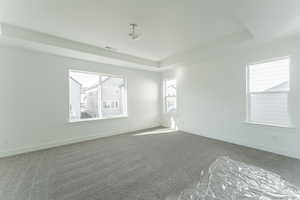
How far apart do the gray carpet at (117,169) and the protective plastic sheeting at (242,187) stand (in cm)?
89

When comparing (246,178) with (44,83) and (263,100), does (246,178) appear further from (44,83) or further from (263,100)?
(44,83)

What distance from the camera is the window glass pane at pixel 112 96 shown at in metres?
4.75

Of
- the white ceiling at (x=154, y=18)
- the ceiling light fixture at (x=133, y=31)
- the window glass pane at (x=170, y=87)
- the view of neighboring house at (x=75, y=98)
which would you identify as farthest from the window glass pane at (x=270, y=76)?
the view of neighboring house at (x=75, y=98)

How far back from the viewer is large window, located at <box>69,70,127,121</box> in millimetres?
4094

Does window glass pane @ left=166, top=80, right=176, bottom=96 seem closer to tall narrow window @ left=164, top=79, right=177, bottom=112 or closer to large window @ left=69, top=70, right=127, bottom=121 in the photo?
tall narrow window @ left=164, top=79, right=177, bottom=112

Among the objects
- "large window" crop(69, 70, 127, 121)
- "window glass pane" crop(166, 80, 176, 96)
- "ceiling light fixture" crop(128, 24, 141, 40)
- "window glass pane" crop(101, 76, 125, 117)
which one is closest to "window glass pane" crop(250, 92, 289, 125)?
"window glass pane" crop(166, 80, 176, 96)

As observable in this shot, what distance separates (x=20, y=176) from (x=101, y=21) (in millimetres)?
3059

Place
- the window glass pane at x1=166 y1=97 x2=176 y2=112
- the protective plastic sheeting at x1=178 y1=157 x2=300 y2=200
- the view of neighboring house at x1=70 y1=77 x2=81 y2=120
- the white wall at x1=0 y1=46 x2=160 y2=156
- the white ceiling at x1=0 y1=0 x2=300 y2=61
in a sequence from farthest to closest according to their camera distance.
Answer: the window glass pane at x1=166 y1=97 x2=176 y2=112
the view of neighboring house at x1=70 y1=77 x2=81 y2=120
the white wall at x1=0 y1=46 x2=160 y2=156
the white ceiling at x1=0 y1=0 x2=300 y2=61
the protective plastic sheeting at x1=178 y1=157 x2=300 y2=200

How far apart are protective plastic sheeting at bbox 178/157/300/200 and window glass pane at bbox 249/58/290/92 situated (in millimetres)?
2864

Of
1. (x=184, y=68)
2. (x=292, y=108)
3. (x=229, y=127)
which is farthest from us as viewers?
(x=184, y=68)

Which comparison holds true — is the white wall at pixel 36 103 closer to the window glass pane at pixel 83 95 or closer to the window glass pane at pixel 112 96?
the window glass pane at pixel 83 95

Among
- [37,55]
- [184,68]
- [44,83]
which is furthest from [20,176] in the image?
[184,68]

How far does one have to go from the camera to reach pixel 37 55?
3.37 metres

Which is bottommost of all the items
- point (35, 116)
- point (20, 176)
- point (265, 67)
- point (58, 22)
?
point (20, 176)
